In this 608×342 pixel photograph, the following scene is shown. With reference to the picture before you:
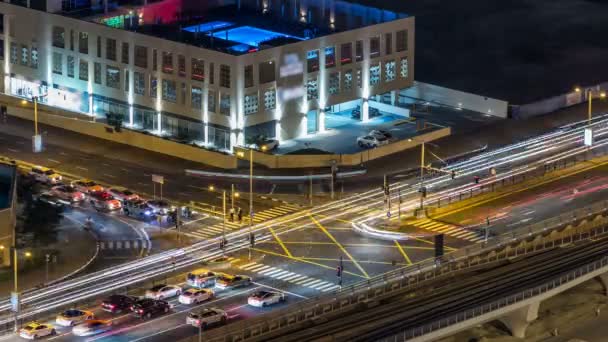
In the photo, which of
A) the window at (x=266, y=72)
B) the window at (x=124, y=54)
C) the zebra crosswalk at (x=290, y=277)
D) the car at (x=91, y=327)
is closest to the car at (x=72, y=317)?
the car at (x=91, y=327)

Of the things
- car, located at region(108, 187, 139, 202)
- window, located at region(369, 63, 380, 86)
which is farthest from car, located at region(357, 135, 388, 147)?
car, located at region(108, 187, 139, 202)

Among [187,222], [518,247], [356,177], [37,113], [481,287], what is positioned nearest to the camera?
Result: [481,287]

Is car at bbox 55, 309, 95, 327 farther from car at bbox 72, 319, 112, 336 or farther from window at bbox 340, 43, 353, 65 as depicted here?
window at bbox 340, 43, 353, 65

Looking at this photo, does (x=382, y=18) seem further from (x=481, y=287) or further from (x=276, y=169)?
(x=481, y=287)

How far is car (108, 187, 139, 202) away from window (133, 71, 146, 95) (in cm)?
1913

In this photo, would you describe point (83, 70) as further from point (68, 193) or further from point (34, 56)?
point (68, 193)

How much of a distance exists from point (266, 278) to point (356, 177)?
28323mm

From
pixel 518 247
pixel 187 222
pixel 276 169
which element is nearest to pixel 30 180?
pixel 187 222

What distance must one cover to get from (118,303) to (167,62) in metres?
46.7

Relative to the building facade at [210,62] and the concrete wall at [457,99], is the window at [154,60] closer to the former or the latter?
the building facade at [210,62]

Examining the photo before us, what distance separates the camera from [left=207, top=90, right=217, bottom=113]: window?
581ft

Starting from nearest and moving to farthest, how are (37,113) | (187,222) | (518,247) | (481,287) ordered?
(481,287), (518,247), (187,222), (37,113)

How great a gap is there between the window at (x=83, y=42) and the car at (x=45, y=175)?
1909 cm

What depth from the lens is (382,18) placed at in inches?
7441
